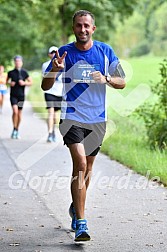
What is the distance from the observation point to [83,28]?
691 centimetres

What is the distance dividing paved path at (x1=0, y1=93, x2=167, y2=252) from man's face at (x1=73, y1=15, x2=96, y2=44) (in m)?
1.87

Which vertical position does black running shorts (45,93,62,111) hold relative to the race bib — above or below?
below

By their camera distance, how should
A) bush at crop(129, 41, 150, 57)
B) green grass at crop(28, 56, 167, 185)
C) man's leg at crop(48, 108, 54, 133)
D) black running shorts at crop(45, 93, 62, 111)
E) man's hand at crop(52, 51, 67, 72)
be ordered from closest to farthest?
man's hand at crop(52, 51, 67, 72) → green grass at crop(28, 56, 167, 185) → black running shorts at crop(45, 93, 62, 111) → man's leg at crop(48, 108, 54, 133) → bush at crop(129, 41, 150, 57)

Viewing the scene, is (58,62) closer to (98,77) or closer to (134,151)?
(98,77)

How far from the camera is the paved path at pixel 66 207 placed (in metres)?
6.85

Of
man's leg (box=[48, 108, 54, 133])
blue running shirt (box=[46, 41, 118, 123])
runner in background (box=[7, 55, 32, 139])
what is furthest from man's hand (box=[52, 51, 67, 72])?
runner in background (box=[7, 55, 32, 139])

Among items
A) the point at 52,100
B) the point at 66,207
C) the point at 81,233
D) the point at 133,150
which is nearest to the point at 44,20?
the point at 52,100

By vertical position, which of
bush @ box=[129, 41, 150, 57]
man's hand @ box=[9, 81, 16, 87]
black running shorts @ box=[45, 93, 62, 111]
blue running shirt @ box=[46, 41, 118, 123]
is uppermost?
blue running shirt @ box=[46, 41, 118, 123]

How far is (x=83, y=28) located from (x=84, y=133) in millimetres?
991

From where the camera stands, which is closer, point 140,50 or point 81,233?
point 81,233

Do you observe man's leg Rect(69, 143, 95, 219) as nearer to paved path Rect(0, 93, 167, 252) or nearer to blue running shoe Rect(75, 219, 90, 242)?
blue running shoe Rect(75, 219, 90, 242)

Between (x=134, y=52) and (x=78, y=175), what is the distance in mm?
109681

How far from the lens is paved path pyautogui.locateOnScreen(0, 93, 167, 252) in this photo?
685 cm

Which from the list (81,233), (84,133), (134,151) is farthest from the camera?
A: (134,151)
